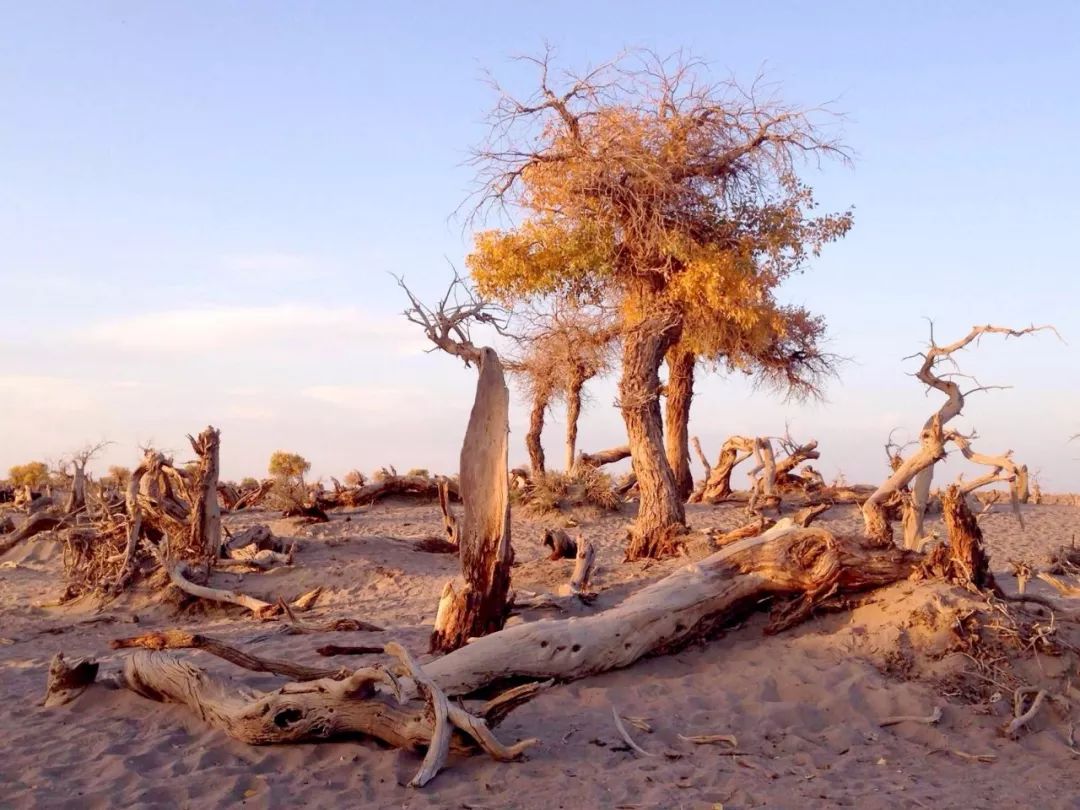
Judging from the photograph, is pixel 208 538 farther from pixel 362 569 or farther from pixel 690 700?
pixel 690 700

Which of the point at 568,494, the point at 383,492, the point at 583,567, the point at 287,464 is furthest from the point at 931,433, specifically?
the point at 287,464

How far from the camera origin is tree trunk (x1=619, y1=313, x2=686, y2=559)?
13.8 metres

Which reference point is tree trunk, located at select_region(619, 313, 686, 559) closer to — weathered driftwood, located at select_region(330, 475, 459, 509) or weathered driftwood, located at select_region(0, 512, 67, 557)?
weathered driftwood, located at select_region(330, 475, 459, 509)

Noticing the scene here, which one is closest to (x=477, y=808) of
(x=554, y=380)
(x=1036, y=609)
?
(x=1036, y=609)

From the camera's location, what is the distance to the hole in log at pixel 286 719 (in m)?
6.12

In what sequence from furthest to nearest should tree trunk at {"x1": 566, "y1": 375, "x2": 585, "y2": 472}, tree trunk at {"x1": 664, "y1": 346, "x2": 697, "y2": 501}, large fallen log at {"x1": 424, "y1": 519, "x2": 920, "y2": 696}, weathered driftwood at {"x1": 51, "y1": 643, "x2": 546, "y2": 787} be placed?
tree trunk at {"x1": 566, "y1": 375, "x2": 585, "y2": 472}, tree trunk at {"x1": 664, "y1": 346, "x2": 697, "y2": 501}, large fallen log at {"x1": 424, "y1": 519, "x2": 920, "y2": 696}, weathered driftwood at {"x1": 51, "y1": 643, "x2": 546, "y2": 787}

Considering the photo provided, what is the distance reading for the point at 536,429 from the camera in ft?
86.6

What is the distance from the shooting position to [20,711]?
7.32m

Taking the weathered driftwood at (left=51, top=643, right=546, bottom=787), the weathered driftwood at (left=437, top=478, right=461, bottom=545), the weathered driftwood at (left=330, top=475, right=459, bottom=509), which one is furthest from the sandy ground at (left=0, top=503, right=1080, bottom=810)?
the weathered driftwood at (left=330, top=475, right=459, bottom=509)

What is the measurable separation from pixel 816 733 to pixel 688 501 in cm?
1388

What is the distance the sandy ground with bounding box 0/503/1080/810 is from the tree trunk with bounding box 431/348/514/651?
70 centimetres

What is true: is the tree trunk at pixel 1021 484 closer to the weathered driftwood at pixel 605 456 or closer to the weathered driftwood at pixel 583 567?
the weathered driftwood at pixel 583 567

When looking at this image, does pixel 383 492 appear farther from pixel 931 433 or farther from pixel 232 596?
pixel 931 433

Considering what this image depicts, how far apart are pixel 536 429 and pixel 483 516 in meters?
17.9
